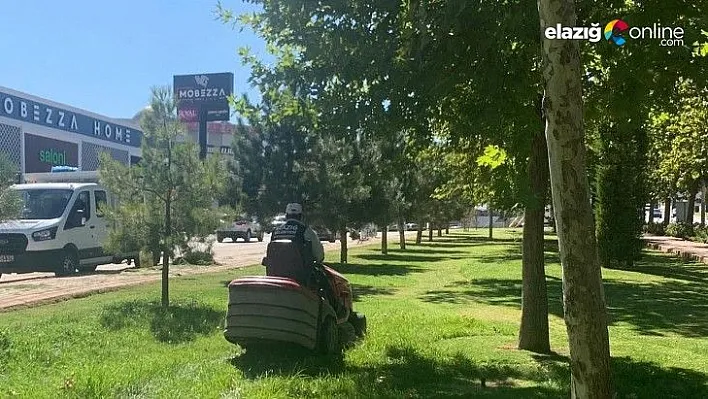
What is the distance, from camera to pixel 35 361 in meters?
7.38

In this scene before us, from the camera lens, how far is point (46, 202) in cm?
1853

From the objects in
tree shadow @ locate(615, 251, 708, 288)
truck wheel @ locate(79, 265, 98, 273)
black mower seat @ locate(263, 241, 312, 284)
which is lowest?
tree shadow @ locate(615, 251, 708, 288)

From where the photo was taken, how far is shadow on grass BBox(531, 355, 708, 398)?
6492 mm

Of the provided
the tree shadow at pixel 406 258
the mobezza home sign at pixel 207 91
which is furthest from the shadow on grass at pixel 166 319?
the mobezza home sign at pixel 207 91

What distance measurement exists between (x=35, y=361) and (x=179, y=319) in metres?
2.99

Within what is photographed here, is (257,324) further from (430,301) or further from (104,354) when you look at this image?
(430,301)

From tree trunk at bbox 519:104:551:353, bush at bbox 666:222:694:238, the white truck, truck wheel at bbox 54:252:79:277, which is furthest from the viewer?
bush at bbox 666:222:694:238

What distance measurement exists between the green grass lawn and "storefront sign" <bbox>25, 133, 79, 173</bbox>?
3462cm

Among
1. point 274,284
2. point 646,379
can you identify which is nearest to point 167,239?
point 274,284

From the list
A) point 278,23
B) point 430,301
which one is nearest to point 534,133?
point 278,23

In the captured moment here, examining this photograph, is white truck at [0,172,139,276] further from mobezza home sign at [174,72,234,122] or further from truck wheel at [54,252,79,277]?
mobezza home sign at [174,72,234,122]

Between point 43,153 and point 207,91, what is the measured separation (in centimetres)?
1752

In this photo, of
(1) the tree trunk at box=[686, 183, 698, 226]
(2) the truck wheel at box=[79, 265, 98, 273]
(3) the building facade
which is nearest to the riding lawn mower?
(2) the truck wheel at box=[79, 265, 98, 273]

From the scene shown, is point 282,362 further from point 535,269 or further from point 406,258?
point 406,258
